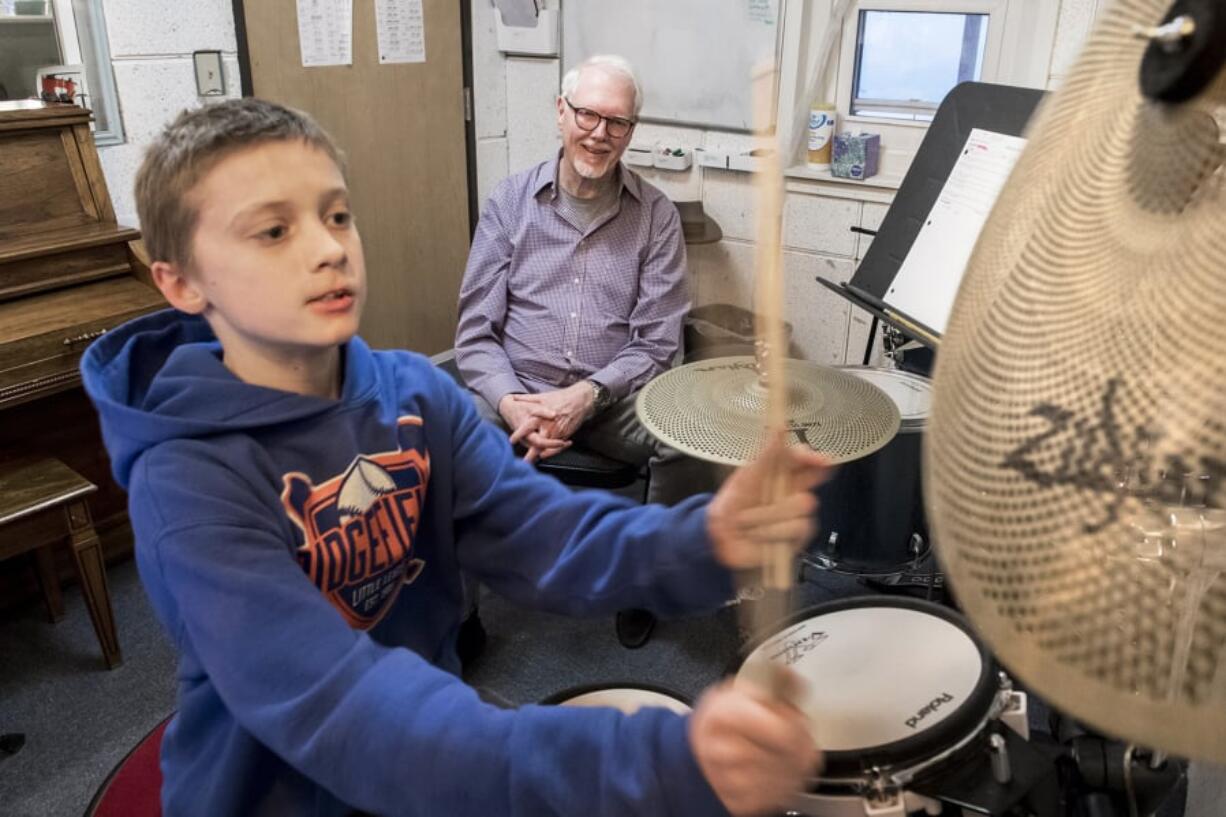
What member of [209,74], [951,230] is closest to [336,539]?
[951,230]

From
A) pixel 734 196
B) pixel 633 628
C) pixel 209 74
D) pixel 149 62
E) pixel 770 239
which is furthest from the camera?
pixel 734 196

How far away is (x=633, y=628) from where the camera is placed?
7.34ft

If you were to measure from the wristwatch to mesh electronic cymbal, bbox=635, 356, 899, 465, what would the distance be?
364 millimetres

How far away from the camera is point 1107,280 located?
0.40m

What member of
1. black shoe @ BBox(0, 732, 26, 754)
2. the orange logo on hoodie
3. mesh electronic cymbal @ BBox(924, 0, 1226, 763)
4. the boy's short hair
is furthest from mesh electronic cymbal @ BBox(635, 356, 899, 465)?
black shoe @ BBox(0, 732, 26, 754)

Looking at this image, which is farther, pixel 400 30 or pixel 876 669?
pixel 400 30

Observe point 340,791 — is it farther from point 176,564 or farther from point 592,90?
point 592,90

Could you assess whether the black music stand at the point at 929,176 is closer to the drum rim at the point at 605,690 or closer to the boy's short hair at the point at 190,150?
the drum rim at the point at 605,690

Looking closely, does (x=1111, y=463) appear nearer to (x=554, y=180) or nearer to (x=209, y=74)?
(x=554, y=180)

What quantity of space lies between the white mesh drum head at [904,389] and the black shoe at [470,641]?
100 centimetres

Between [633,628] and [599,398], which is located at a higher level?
[599,398]

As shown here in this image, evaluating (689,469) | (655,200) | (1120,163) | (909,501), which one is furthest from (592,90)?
(1120,163)

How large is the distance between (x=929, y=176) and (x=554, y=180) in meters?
0.96

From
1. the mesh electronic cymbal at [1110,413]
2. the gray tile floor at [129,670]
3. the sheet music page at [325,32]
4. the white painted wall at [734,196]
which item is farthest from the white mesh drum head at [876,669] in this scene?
the sheet music page at [325,32]
